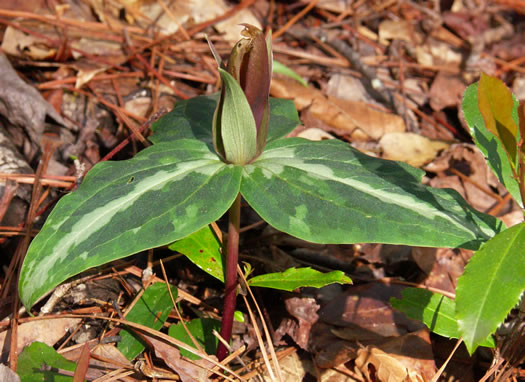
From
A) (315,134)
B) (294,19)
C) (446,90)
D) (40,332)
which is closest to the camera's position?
(40,332)

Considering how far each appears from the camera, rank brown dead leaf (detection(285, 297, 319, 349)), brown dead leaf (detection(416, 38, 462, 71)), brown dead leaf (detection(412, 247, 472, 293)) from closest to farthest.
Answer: brown dead leaf (detection(285, 297, 319, 349)) < brown dead leaf (detection(412, 247, 472, 293)) < brown dead leaf (detection(416, 38, 462, 71))

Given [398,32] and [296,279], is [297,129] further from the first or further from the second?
[398,32]

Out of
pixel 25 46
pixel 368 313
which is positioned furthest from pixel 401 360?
pixel 25 46

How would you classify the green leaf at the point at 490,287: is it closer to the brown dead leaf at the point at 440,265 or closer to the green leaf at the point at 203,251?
the green leaf at the point at 203,251

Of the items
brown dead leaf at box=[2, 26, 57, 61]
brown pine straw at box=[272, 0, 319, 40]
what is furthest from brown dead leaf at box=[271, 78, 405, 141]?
brown dead leaf at box=[2, 26, 57, 61]

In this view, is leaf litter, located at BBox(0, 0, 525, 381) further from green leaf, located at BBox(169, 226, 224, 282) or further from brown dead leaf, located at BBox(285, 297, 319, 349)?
green leaf, located at BBox(169, 226, 224, 282)
